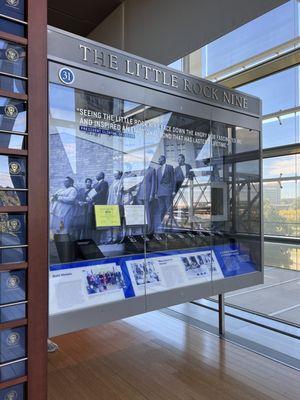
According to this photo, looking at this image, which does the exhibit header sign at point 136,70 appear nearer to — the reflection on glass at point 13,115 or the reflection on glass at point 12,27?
the reflection on glass at point 12,27

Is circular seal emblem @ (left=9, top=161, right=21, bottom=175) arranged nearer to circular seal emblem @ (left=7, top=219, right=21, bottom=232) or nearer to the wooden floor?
circular seal emblem @ (left=7, top=219, right=21, bottom=232)

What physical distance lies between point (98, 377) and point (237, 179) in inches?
96.8

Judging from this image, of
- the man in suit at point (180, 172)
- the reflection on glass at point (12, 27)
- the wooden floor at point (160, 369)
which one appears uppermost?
the reflection on glass at point (12, 27)

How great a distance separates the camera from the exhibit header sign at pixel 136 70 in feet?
8.27

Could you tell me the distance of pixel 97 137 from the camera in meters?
2.87

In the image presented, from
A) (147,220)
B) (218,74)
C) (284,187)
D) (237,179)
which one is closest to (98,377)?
(147,220)

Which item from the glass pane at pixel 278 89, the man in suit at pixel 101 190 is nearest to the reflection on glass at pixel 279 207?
the glass pane at pixel 278 89

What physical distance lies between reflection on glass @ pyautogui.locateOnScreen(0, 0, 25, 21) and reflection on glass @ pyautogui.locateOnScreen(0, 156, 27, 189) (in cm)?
71

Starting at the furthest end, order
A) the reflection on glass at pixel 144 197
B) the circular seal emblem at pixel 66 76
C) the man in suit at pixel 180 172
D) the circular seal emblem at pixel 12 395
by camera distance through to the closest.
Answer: the man in suit at pixel 180 172 → the reflection on glass at pixel 144 197 → the circular seal emblem at pixel 66 76 → the circular seal emblem at pixel 12 395

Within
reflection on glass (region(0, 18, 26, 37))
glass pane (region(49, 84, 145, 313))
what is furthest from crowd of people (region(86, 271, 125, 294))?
reflection on glass (region(0, 18, 26, 37))

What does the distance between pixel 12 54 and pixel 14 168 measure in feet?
1.88

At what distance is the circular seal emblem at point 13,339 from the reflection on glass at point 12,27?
4.92 feet

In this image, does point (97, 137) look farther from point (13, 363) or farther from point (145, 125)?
point (13, 363)

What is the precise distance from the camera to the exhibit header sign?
8.27ft
